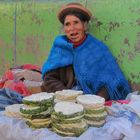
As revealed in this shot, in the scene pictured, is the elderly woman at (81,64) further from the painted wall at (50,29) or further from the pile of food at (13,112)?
the pile of food at (13,112)

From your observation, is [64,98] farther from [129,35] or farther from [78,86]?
[129,35]

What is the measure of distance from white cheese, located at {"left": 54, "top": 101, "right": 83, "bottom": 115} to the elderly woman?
66 cm

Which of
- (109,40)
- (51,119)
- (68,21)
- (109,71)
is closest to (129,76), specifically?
(109,71)

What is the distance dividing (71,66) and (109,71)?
333mm

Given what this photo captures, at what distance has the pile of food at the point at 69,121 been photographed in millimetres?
1923

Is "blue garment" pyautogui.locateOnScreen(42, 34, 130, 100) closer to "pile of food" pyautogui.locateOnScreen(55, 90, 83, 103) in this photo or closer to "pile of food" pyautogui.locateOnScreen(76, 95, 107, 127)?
"pile of food" pyautogui.locateOnScreen(55, 90, 83, 103)

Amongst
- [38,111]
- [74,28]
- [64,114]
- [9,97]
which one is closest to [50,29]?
[74,28]

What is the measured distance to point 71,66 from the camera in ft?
9.24

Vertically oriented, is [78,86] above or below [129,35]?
below

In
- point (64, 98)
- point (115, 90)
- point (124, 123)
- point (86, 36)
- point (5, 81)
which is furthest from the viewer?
point (5, 81)

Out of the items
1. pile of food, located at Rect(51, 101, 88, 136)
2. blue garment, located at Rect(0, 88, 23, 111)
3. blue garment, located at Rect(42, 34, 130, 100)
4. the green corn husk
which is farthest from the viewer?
blue garment, located at Rect(42, 34, 130, 100)

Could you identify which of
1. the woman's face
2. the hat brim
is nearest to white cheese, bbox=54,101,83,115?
the woman's face

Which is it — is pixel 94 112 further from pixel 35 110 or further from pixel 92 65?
pixel 92 65

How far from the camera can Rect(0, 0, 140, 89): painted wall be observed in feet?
8.87
